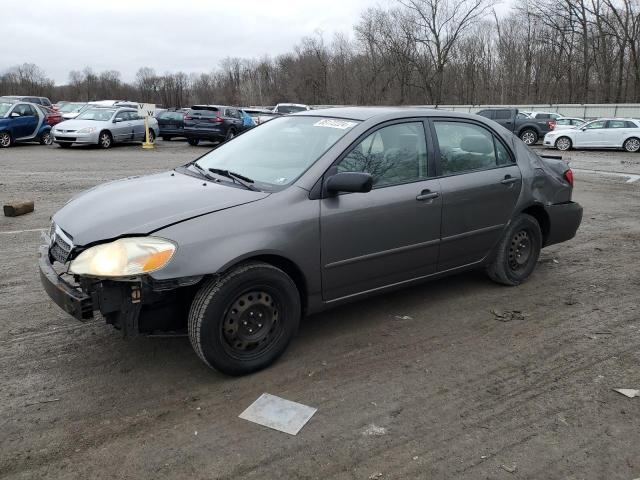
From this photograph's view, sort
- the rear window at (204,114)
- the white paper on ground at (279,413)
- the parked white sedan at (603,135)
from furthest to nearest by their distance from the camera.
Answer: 1. the parked white sedan at (603,135)
2. the rear window at (204,114)
3. the white paper on ground at (279,413)

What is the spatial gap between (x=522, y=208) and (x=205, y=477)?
3684 mm

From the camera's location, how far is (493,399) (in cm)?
323

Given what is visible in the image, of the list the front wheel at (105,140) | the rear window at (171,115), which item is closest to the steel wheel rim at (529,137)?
the rear window at (171,115)

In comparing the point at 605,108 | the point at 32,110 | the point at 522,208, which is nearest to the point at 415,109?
the point at 522,208

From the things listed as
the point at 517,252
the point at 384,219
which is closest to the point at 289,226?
the point at 384,219

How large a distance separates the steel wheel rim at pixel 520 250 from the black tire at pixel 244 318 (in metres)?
2.51

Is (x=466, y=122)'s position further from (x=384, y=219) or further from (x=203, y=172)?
(x=203, y=172)

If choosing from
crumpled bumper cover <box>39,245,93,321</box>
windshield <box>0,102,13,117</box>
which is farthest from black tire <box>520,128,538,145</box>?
crumpled bumper cover <box>39,245,93,321</box>

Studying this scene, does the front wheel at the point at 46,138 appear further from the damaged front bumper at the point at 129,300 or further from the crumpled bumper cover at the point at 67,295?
the damaged front bumper at the point at 129,300

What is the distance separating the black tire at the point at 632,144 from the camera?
2328cm

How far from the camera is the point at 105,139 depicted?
2031 cm

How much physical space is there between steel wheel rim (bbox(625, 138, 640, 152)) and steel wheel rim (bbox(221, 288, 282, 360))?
80.5ft

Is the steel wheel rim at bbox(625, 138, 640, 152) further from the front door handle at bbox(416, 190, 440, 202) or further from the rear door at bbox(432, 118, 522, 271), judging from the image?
the front door handle at bbox(416, 190, 440, 202)

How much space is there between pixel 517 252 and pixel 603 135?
71.8 feet
